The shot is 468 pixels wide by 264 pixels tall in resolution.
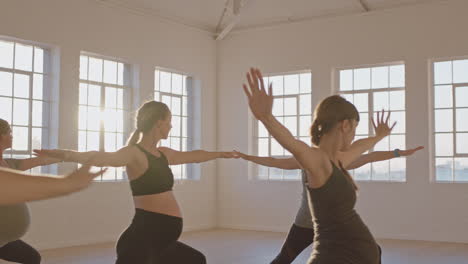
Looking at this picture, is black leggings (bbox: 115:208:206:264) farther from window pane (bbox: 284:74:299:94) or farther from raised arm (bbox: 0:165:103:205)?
window pane (bbox: 284:74:299:94)

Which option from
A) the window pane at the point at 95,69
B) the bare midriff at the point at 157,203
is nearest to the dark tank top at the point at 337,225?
the bare midriff at the point at 157,203

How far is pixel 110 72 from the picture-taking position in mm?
8430

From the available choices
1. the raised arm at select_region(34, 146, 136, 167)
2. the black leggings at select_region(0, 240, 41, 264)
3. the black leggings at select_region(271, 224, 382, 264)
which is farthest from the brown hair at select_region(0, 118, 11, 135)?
the black leggings at select_region(271, 224, 382, 264)

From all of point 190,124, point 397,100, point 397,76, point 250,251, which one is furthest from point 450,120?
point 190,124

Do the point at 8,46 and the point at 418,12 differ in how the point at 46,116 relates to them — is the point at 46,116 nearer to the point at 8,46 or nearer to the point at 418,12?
the point at 8,46

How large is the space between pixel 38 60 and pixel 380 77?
485cm

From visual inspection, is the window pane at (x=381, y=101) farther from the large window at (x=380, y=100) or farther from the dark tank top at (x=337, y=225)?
the dark tank top at (x=337, y=225)

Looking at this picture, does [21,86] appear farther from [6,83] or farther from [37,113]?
[37,113]

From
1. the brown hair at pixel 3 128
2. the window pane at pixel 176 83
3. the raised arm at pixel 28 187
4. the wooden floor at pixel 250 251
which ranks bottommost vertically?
the wooden floor at pixel 250 251

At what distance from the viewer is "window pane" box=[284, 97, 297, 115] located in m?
9.57

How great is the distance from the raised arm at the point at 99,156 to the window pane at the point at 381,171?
6.21 metres

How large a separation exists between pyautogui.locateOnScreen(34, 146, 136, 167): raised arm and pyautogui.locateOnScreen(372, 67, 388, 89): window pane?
632 cm

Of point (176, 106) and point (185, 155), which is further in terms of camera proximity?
point (176, 106)

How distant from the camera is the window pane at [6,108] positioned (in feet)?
22.9
